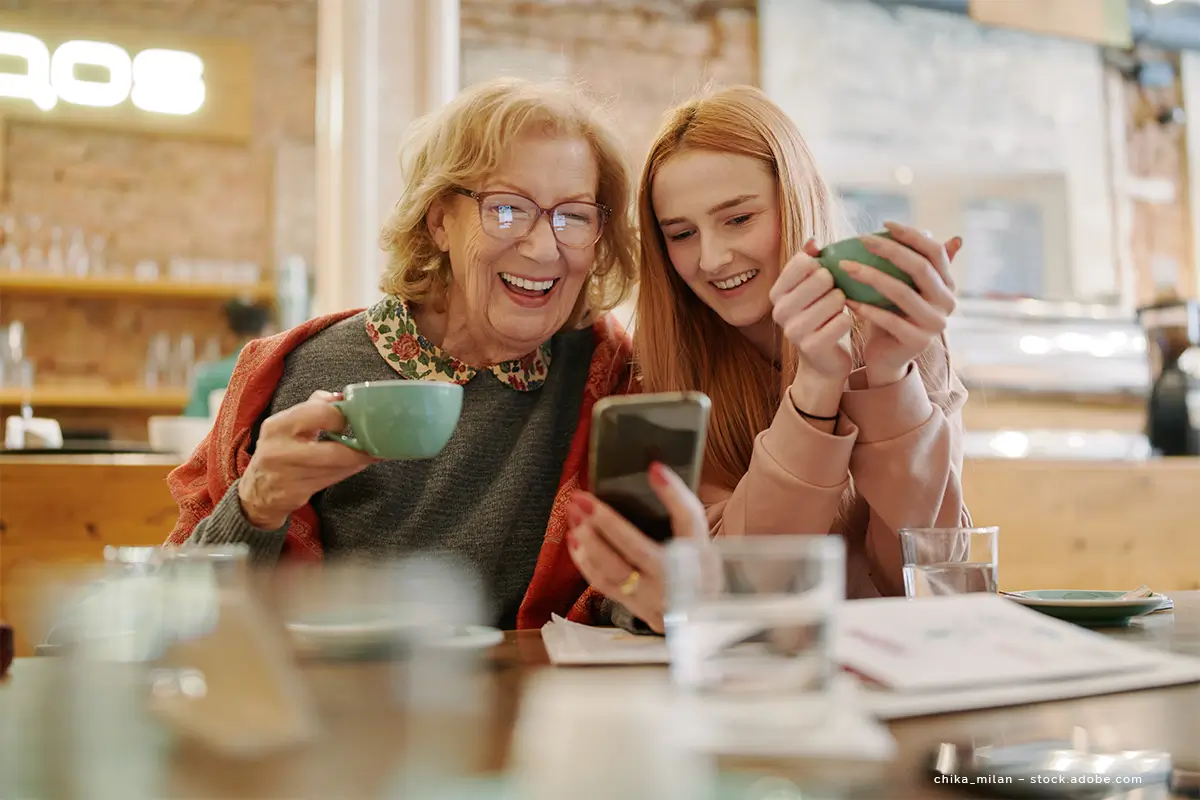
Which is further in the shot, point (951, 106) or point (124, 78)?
point (951, 106)

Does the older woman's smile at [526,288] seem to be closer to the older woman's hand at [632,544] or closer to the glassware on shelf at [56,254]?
the older woman's hand at [632,544]

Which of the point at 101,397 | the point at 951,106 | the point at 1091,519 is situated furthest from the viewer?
the point at 951,106

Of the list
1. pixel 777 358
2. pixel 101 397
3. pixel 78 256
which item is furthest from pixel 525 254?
pixel 78 256

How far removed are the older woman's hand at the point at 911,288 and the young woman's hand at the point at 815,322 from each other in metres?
0.03

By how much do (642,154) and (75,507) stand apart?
3169mm

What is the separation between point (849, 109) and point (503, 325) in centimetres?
430

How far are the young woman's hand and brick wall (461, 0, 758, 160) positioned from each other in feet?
14.5

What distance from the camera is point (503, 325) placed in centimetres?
150

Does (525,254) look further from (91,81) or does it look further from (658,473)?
(91,81)

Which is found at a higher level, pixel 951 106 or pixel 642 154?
pixel 951 106

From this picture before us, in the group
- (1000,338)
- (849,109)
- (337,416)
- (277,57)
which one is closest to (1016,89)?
(849,109)

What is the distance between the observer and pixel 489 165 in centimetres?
151

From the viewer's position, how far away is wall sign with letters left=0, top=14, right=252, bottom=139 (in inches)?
197

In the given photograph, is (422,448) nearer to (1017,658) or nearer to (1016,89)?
(1017,658)
